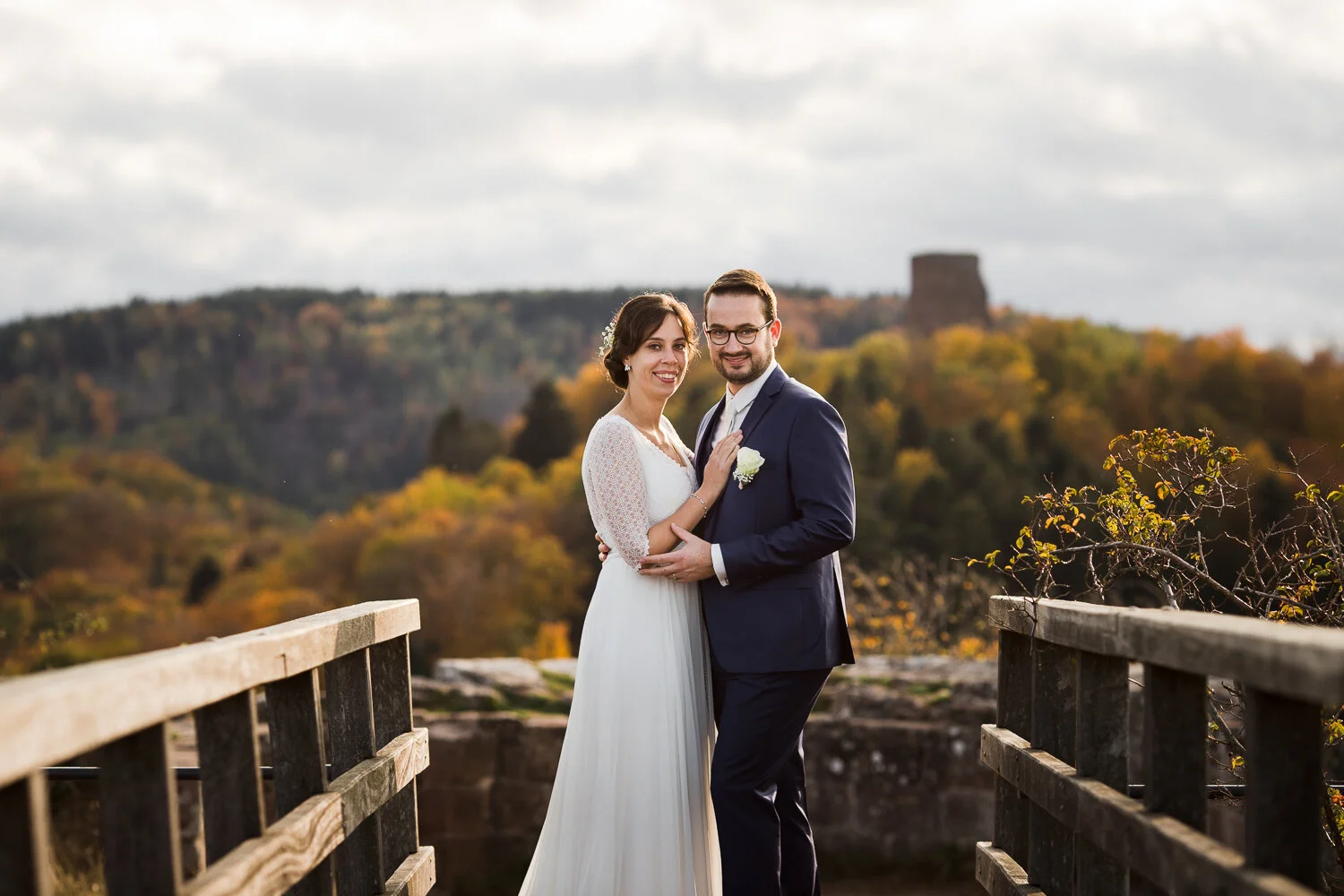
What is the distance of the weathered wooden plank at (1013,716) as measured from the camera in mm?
3461

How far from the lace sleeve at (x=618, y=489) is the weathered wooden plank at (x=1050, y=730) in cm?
121

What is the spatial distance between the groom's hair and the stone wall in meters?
3.69

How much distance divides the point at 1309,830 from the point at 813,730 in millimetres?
5329

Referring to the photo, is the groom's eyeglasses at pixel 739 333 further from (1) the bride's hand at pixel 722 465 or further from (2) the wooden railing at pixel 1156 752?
(2) the wooden railing at pixel 1156 752

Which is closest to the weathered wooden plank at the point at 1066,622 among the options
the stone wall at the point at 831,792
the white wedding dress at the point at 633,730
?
the white wedding dress at the point at 633,730

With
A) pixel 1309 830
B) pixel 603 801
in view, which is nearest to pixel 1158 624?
pixel 1309 830

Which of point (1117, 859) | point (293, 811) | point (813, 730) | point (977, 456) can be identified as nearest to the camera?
point (1117, 859)

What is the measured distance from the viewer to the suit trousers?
3.69 m

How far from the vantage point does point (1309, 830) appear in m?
1.91

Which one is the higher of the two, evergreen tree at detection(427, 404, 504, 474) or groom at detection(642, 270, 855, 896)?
groom at detection(642, 270, 855, 896)

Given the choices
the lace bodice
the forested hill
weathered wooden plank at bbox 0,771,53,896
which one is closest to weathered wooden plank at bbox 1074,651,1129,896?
the lace bodice

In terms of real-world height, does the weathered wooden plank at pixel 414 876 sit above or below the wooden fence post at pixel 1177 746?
below

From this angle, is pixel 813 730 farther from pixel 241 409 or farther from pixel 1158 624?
pixel 241 409

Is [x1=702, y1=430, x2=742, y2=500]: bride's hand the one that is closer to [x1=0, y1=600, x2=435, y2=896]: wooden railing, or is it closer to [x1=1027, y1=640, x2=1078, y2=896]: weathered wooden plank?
[x1=0, y1=600, x2=435, y2=896]: wooden railing
